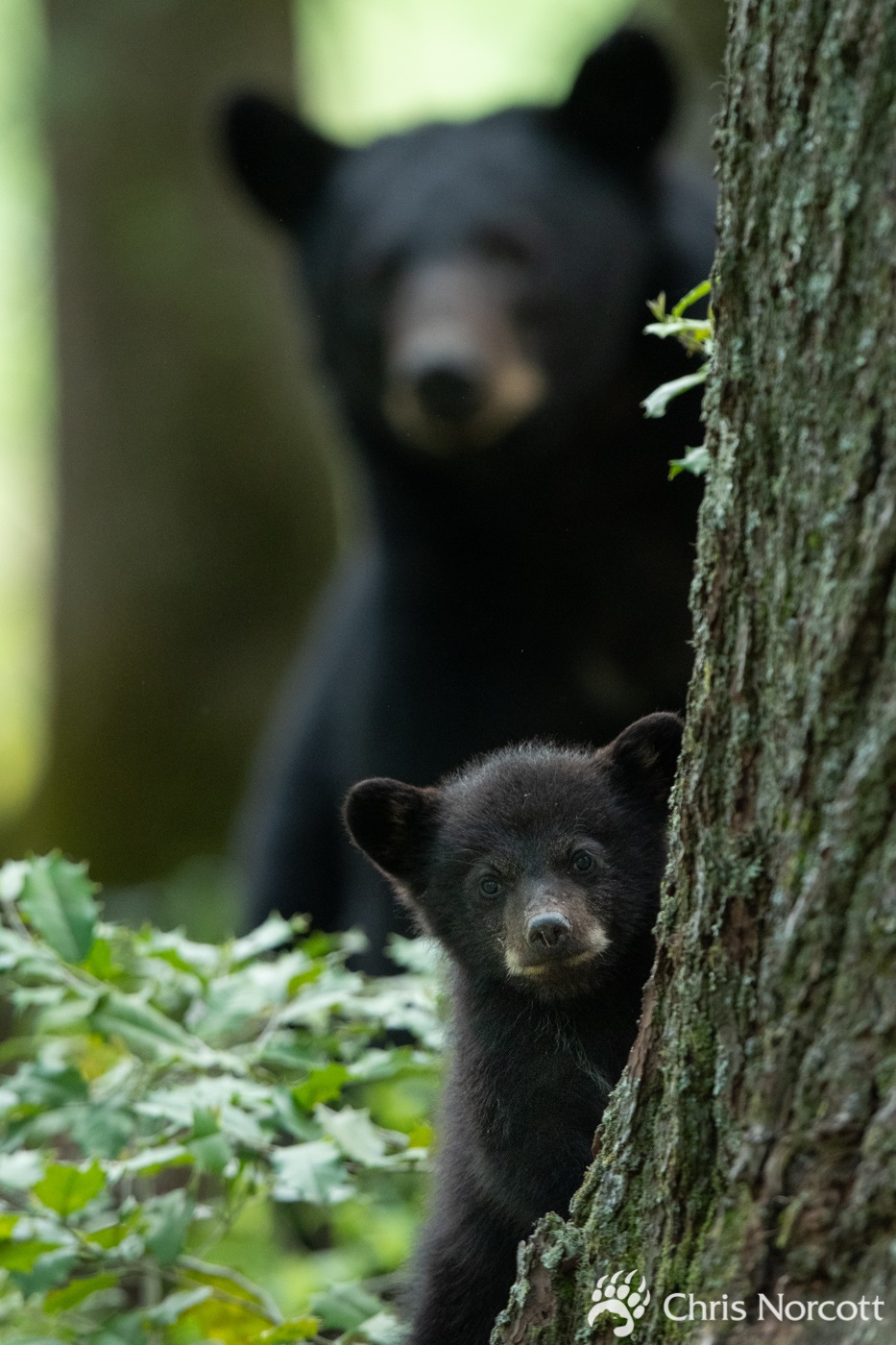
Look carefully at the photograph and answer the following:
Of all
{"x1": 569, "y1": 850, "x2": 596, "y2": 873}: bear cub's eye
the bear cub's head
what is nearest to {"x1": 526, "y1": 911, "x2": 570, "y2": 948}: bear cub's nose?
the bear cub's head

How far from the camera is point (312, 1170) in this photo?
2.89 metres

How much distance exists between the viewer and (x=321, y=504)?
11.1 m

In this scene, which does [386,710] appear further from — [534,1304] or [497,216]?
[534,1304]

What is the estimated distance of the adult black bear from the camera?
227 inches

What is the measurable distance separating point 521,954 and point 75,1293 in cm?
104

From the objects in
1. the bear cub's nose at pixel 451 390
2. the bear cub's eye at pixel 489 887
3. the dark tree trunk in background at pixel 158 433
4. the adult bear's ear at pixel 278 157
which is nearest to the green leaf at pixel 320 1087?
the bear cub's eye at pixel 489 887

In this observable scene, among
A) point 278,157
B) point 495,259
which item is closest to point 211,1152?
point 495,259

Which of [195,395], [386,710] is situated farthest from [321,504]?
[386,710]

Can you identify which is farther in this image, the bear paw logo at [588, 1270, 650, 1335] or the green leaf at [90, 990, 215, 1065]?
the green leaf at [90, 990, 215, 1065]

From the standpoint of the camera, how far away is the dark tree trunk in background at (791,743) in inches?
68.3

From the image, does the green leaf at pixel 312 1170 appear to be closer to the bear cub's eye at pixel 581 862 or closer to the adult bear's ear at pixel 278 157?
the bear cub's eye at pixel 581 862

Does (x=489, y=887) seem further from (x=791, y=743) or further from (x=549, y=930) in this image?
(x=791, y=743)

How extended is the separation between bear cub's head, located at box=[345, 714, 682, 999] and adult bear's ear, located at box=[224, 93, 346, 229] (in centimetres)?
388

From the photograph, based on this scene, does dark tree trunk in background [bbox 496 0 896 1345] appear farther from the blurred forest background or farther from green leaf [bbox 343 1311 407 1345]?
the blurred forest background
